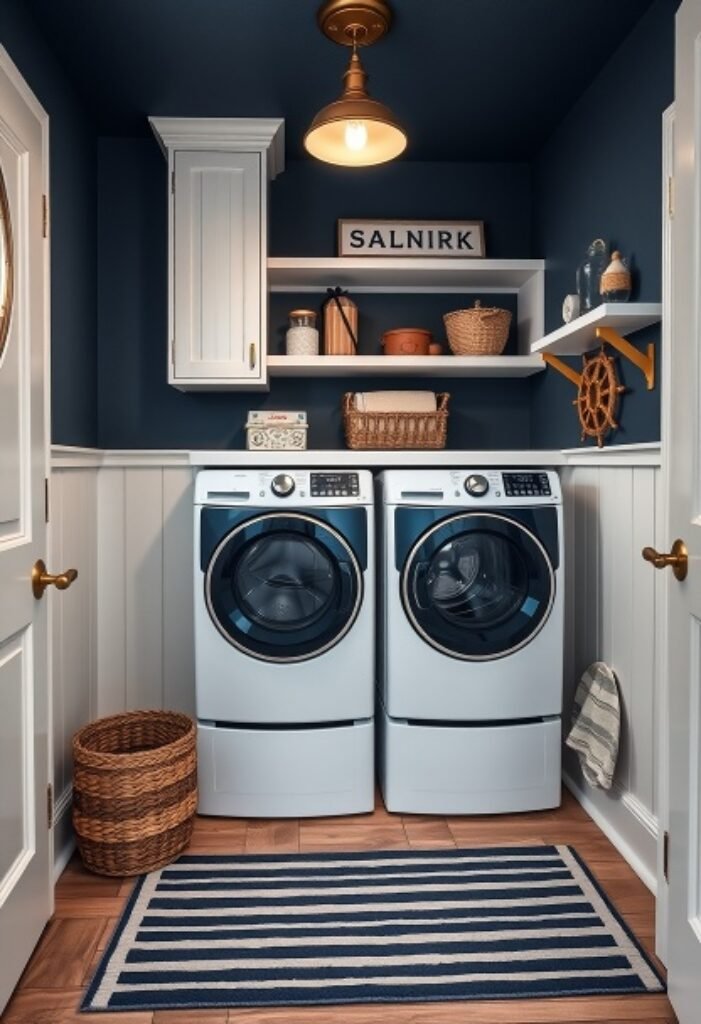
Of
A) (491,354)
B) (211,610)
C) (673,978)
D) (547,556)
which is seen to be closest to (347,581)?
(211,610)

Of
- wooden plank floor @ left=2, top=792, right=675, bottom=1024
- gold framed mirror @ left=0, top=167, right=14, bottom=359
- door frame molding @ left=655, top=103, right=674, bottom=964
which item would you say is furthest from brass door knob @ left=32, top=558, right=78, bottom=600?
door frame molding @ left=655, top=103, right=674, bottom=964

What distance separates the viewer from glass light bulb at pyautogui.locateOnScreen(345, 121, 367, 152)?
2.23 m

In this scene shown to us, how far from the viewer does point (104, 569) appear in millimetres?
2916

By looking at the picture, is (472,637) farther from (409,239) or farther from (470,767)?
(409,239)

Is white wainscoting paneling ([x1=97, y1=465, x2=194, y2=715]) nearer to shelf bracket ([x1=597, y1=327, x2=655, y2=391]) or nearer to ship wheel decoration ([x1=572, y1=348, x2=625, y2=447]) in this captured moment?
ship wheel decoration ([x1=572, y1=348, x2=625, y2=447])

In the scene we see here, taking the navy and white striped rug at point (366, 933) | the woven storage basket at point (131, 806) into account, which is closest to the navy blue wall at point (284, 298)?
the woven storage basket at point (131, 806)

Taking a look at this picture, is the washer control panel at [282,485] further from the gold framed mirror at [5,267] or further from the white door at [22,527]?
the gold framed mirror at [5,267]

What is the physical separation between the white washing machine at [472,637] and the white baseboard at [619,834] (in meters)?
0.17

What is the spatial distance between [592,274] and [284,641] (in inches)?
57.6

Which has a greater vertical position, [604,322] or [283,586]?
[604,322]

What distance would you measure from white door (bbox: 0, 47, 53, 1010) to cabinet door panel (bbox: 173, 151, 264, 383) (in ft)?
3.28

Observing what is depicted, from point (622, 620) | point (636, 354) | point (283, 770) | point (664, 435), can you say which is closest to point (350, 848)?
point (283, 770)

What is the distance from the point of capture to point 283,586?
96.5 inches

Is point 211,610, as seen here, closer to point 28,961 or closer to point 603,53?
point 28,961
